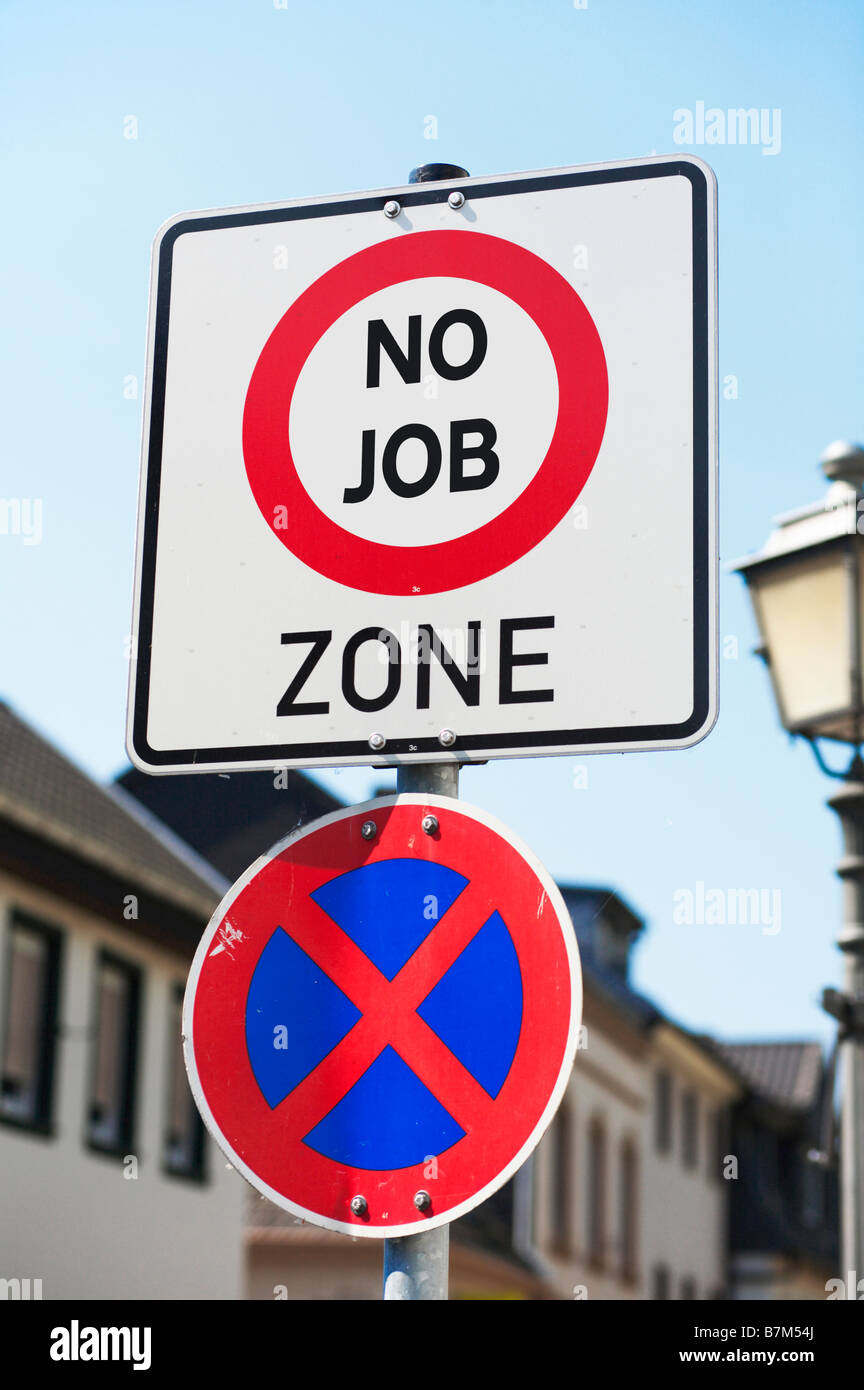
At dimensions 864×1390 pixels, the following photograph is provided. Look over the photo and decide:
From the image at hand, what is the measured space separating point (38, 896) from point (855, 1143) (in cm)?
1398

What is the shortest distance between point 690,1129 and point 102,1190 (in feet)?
84.3

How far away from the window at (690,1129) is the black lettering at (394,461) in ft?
132

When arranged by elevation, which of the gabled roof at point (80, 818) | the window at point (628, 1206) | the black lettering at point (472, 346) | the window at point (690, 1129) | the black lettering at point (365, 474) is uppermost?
the gabled roof at point (80, 818)

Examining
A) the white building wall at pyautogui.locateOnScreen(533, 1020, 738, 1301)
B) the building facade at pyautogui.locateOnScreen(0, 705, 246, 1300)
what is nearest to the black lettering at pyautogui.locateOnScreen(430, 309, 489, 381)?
the building facade at pyautogui.locateOnScreen(0, 705, 246, 1300)

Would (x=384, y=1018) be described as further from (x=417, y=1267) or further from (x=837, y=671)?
(x=837, y=671)

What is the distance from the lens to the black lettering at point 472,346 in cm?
251

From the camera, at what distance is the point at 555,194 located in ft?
8.52

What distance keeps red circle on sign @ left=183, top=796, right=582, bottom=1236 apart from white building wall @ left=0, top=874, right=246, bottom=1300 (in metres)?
14.9

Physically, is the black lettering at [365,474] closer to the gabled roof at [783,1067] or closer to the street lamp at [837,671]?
the street lamp at [837,671]

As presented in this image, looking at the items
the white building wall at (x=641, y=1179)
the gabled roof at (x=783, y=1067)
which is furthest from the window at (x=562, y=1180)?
the gabled roof at (x=783, y=1067)

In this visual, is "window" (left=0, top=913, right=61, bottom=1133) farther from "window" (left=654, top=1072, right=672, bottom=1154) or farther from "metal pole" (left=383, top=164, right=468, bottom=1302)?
"window" (left=654, top=1072, right=672, bottom=1154)

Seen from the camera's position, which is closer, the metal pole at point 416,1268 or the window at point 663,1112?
the metal pole at point 416,1268

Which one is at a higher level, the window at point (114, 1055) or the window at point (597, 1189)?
the window at point (114, 1055)

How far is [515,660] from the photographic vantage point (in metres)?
2.39
